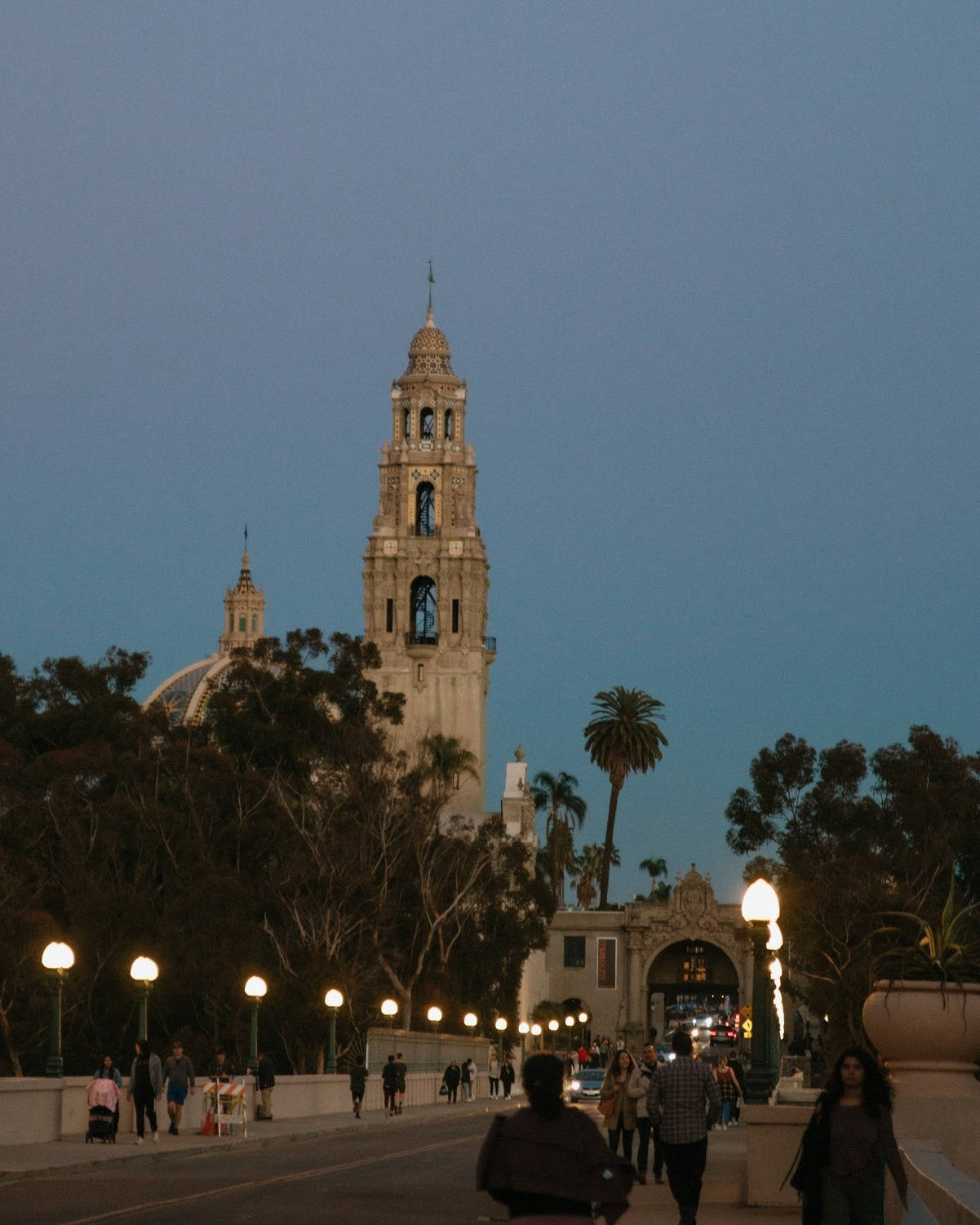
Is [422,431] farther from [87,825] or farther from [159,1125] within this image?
[159,1125]

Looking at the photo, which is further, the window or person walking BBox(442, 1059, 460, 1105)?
the window

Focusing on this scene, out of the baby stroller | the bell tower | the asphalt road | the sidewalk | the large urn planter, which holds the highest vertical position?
the bell tower

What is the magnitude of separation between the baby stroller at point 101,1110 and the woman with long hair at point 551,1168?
81.4 ft

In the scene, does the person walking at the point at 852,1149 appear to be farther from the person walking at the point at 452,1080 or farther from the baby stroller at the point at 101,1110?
the person walking at the point at 452,1080

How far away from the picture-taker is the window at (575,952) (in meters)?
131

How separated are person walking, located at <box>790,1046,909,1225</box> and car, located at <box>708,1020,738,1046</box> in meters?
99.8

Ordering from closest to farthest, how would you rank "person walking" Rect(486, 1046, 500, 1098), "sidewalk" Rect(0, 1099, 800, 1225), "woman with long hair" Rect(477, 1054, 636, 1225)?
"woman with long hair" Rect(477, 1054, 636, 1225), "sidewalk" Rect(0, 1099, 800, 1225), "person walking" Rect(486, 1046, 500, 1098)

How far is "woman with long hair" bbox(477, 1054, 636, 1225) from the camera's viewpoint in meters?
8.77

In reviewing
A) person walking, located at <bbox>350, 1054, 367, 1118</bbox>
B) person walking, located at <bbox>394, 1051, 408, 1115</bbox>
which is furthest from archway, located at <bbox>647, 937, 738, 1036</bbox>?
person walking, located at <bbox>350, 1054, 367, 1118</bbox>

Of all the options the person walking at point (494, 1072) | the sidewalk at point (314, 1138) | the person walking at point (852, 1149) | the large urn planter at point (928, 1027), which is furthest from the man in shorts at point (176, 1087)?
the person walking at point (494, 1072)

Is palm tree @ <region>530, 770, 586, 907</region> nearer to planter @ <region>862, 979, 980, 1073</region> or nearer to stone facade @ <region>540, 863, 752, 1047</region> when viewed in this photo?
stone facade @ <region>540, 863, 752, 1047</region>

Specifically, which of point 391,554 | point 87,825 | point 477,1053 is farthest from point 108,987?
point 391,554

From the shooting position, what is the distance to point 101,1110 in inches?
1284

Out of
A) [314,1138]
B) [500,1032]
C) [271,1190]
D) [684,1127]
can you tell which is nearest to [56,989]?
[314,1138]
